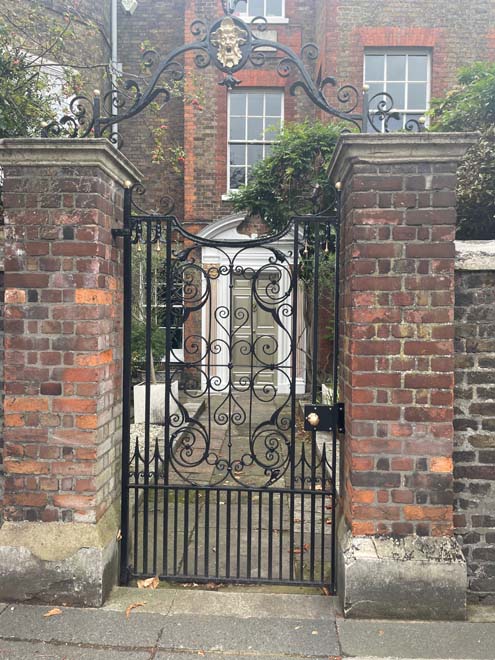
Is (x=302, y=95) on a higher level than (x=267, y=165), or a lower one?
higher

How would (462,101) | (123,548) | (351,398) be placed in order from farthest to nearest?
(462,101)
(123,548)
(351,398)

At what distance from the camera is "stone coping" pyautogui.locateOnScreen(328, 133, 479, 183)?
110 inches

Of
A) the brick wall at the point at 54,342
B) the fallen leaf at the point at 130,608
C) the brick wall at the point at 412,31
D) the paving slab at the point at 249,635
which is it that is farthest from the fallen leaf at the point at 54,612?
the brick wall at the point at 412,31

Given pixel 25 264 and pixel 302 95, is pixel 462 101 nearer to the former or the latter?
pixel 25 264

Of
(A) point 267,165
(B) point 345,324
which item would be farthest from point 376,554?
(A) point 267,165

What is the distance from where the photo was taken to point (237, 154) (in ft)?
36.8

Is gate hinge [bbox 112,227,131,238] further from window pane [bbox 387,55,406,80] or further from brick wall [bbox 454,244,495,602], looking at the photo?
window pane [bbox 387,55,406,80]

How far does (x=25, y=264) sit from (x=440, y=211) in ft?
7.75

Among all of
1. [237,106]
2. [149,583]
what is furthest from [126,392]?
[237,106]

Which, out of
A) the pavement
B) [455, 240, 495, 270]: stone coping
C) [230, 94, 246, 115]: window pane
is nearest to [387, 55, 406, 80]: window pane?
[230, 94, 246, 115]: window pane

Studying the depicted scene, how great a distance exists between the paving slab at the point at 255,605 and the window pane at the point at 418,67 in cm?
1037

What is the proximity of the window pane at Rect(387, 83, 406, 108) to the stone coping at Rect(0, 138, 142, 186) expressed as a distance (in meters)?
9.14

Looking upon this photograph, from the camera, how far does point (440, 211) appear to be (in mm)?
2830

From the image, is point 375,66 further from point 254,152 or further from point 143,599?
point 143,599
